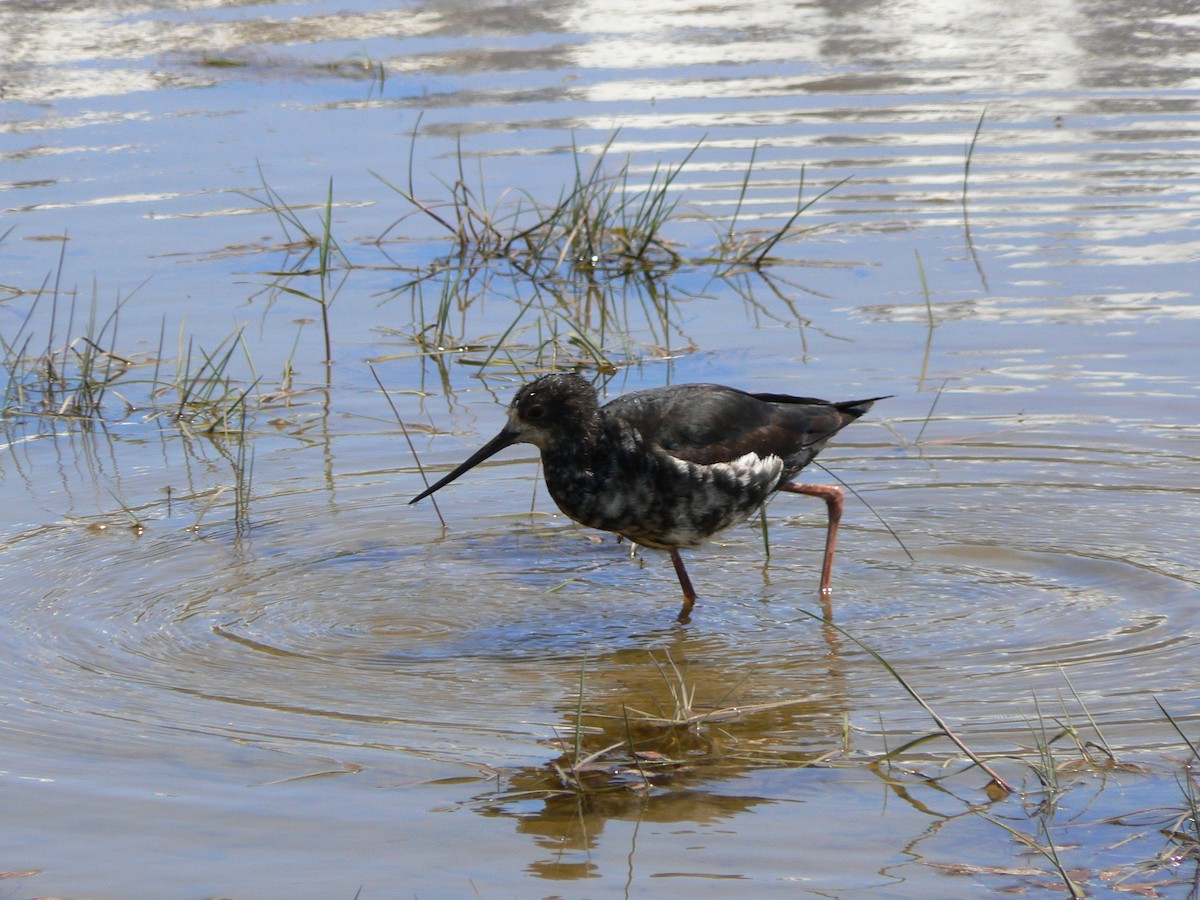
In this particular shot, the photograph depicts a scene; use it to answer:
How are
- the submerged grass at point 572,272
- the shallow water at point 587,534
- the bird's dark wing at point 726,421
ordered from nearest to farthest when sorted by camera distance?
the shallow water at point 587,534
the bird's dark wing at point 726,421
the submerged grass at point 572,272

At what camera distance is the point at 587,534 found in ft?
22.2

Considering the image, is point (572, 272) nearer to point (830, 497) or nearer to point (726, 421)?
point (830, 497)

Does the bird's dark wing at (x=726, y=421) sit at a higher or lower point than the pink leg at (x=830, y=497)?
higher

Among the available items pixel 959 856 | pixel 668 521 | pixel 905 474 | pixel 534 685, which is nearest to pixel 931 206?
pixel 905 474

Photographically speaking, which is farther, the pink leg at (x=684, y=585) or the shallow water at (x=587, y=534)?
the pink leg at (x=684, y=585)

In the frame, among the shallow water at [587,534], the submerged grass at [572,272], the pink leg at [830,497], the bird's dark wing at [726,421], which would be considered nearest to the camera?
the shallow water at [587,534]

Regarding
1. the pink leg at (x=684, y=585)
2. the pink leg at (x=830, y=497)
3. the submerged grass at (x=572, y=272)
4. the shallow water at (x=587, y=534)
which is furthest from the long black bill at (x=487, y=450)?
the submerged grass at (x=572, y=272)

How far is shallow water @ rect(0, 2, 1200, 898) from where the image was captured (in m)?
4.15

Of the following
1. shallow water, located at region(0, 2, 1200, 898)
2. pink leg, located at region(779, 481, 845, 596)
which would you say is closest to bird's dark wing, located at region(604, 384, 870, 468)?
pink leg, located at region(779, 481, 845, 596)

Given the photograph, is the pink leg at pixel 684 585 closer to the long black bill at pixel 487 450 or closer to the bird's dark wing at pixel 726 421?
the bird's dark wing at pixel 726 421

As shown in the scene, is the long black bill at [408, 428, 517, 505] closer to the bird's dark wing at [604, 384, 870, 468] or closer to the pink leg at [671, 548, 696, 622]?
the bird's dark wing at [604, 384, 870, 468]

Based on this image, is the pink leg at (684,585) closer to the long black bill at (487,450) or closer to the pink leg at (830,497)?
the pink leg at (830,497)

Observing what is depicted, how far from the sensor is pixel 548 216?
10.1 m

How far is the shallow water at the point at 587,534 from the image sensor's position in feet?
A: 13.6
